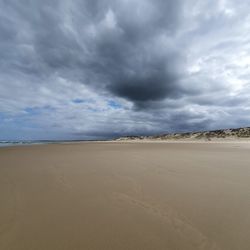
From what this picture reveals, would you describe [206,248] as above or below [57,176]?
below

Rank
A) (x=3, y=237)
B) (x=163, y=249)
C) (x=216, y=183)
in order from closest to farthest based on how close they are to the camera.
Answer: (x=163, y=249) < (x=3, y=237) < (x=216, y=183)

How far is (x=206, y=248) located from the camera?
7.37ft

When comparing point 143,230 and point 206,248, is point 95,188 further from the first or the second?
point 206,248

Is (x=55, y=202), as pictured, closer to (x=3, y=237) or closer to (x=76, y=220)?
(x=76, y=220)

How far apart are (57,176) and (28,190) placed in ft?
4.54

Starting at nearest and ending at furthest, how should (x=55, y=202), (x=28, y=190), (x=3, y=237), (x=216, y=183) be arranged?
(x=3, y=237) → (x=55, y=202) → (x=28, y=190) → (x=216, y=183)

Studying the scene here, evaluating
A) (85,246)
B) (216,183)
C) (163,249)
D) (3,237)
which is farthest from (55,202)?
(216,183)

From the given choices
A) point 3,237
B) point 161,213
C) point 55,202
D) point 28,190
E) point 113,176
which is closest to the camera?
point 3,237

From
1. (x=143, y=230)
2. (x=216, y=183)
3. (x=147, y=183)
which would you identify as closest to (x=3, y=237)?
(x=143, y=230)

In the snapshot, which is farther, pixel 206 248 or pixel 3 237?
pixel 3 237

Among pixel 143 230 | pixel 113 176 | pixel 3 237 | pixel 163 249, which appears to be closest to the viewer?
pixel 163 249

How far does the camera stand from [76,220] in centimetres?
293

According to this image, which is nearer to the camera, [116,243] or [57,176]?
[116,243]

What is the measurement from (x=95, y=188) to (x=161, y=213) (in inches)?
76.9
